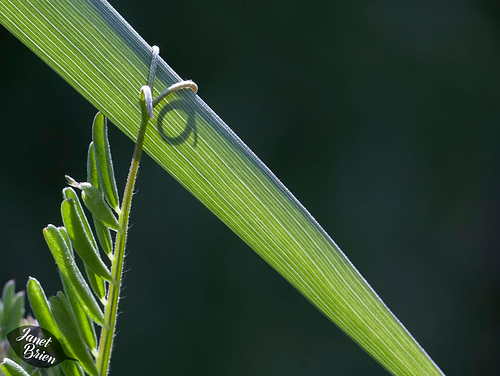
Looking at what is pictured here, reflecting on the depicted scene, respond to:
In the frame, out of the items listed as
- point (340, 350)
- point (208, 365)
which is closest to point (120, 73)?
point (208, 365)

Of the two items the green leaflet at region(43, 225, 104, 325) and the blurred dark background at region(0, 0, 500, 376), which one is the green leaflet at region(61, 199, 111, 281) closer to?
the green leaflet at region(43, 225, 104, 325)

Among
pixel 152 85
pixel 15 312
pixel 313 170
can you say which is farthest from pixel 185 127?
pixel 313 170

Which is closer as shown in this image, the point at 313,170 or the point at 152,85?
the point at 152,85

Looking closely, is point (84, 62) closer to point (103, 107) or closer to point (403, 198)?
point (103, 107)

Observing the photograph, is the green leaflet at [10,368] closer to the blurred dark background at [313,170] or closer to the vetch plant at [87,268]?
the vetch plant at [87,268]

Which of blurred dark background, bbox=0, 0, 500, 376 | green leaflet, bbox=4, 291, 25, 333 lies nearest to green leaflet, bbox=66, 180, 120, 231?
green leaflet, bbox=4, 291, 25, 333

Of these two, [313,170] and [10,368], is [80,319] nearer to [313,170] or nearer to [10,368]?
[10,368]
